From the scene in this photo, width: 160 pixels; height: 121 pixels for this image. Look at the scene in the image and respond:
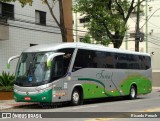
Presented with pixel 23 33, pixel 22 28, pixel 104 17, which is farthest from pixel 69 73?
pixel 104 17

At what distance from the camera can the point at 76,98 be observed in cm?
2222

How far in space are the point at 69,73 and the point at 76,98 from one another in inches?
63.9

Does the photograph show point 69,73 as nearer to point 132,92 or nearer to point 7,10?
point 132,92

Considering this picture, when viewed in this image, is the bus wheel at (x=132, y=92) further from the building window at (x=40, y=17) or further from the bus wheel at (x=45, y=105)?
the building window at (x=40, y=17)

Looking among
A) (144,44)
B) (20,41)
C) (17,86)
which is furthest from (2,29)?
(144,44)

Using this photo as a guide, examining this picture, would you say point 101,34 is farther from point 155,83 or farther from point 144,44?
point 144,44

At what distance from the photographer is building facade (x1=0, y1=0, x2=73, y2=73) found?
30969 millimetres

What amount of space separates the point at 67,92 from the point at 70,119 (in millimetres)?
6787

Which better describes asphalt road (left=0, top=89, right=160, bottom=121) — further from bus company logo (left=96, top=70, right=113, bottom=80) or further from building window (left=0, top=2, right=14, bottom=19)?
building window (left=0, top=2, right=14, bottom=19)

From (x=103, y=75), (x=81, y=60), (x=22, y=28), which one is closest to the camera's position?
(x=81, y=60)

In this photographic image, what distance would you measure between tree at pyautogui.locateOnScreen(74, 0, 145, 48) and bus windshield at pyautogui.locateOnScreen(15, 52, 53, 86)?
14.8m

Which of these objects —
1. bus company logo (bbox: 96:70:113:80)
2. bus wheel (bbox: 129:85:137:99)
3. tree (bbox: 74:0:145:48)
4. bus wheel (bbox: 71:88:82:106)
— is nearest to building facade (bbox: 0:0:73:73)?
tree (bbox: 74:0:145:48)

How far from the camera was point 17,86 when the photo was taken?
68.8 feet

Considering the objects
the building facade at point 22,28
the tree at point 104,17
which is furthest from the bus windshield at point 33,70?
the tree at point 104,17
